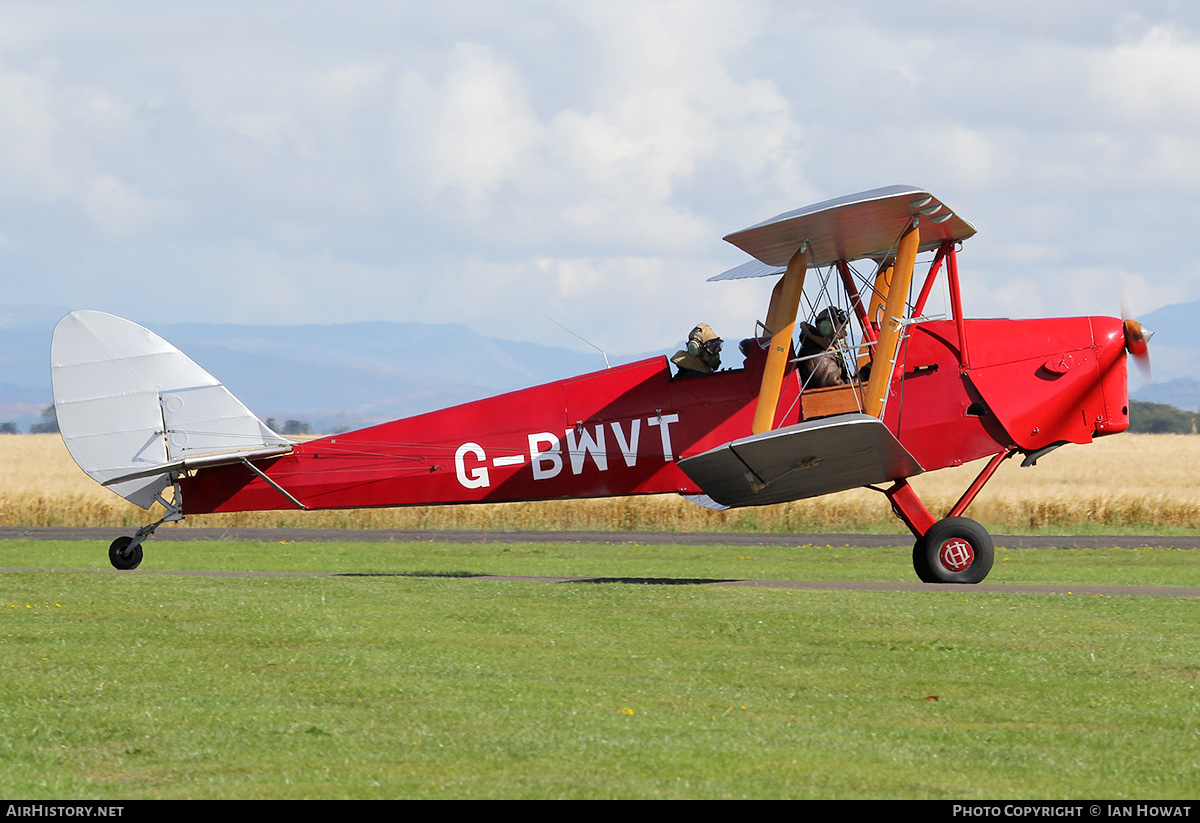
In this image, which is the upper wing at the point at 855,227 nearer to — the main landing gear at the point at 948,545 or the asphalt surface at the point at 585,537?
the main landing gear at the point at 948,545

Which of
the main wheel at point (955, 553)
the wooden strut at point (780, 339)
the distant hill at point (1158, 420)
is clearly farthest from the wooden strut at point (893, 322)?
the distant hill at point (1158, 420)

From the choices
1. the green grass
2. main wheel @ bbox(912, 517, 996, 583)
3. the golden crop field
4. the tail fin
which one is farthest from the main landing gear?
the golden crop field

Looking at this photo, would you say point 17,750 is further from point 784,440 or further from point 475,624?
point 784,440

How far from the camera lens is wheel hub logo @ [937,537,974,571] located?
1380 centimetres

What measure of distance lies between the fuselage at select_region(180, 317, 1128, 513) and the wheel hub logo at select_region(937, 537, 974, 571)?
847 millimetres

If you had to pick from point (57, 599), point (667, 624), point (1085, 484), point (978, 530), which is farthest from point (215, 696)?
point (1085, 484)

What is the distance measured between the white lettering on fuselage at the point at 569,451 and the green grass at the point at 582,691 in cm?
138

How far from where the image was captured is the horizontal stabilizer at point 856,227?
494 inches

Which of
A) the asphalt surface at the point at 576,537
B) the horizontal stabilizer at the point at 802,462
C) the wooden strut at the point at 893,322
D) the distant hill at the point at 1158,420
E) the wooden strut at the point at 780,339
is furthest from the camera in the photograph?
the distant hill at the point at 1158,420

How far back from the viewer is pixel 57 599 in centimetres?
1205

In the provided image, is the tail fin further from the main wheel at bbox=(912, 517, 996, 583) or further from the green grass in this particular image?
the main wheel at bbox=(912, 517, 996, 583)

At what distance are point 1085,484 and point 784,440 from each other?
29577 millimetres

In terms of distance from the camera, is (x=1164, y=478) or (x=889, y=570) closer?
(x=889, y=570)

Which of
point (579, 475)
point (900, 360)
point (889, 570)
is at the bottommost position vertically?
point (889, 570)
